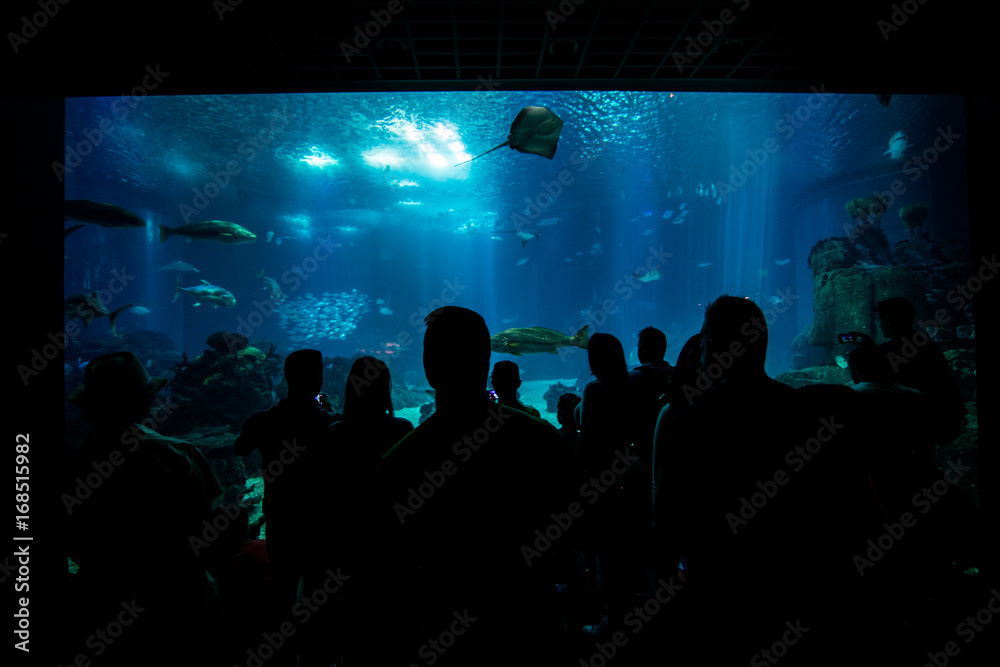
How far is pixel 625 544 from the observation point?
106 inches

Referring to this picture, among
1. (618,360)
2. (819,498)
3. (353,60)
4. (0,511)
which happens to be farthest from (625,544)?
(0,511)

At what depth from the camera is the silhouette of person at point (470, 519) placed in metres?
1.27

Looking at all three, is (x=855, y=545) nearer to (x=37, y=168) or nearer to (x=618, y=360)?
(x=618, y=360)

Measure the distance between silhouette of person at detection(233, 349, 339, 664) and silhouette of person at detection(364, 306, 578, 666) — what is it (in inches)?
51.1

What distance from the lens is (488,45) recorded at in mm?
2434

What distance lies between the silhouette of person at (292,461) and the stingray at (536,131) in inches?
136

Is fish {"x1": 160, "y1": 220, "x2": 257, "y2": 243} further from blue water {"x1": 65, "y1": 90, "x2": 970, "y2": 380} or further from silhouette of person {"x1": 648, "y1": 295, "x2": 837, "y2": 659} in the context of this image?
blue water {"x1": 65, "y1": 90, "x2": 970, "y2": 380}

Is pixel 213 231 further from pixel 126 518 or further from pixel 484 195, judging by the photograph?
pixel 484 195

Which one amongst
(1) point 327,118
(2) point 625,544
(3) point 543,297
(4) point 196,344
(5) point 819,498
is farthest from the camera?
(3) point 543,297

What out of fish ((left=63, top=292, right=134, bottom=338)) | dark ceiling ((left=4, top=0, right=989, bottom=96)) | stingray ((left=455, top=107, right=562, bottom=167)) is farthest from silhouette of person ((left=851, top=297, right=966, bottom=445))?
fish ((left=63, top=292, right=134, bottom=338))

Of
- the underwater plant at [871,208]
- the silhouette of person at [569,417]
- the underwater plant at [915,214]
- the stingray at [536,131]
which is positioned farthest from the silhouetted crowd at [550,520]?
the underwater plant at [871,208]

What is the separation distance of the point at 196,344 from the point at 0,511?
34.8m

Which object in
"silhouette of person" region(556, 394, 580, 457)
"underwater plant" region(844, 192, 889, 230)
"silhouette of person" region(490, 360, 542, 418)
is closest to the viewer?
"silhouette of person" region(490, 360, 542, 418)

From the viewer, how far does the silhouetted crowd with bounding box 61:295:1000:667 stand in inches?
51.7
